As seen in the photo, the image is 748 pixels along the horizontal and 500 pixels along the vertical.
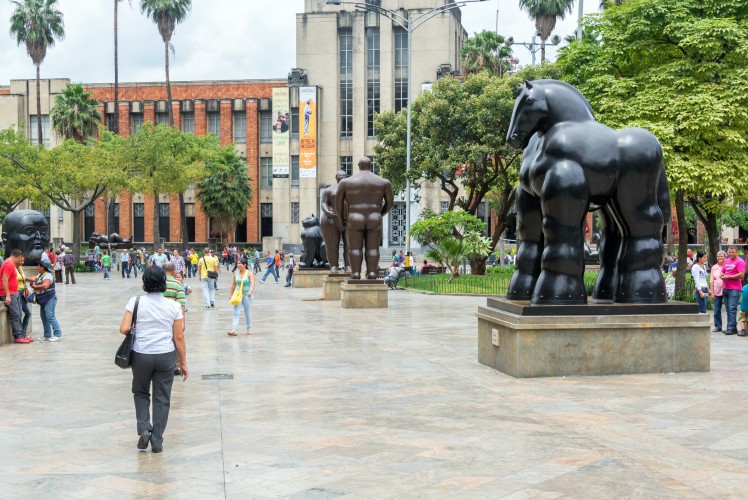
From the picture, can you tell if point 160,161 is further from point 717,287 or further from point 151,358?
point 151,358

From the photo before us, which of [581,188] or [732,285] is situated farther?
[732,285]

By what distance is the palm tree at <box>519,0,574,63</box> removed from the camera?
192 feet

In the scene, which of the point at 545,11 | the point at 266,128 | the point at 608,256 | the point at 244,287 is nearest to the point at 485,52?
the point at 545,11

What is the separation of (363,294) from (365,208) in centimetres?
222

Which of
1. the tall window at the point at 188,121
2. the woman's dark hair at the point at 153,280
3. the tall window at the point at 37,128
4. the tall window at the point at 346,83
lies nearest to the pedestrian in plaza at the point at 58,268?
the woman's dark hair at the point at 153,280

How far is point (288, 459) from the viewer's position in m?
6.59

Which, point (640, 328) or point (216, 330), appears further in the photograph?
point (216, 330)

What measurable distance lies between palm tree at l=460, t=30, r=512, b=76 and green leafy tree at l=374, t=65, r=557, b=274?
11649 mm

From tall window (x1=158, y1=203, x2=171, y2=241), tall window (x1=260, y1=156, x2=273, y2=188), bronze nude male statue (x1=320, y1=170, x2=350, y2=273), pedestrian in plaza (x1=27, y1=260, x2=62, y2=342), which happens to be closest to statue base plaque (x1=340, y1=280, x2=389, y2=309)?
bronze nude male statue (x1=320, y1=170, x2=350, y2=273)

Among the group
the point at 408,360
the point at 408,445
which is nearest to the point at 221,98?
the point at 408,360

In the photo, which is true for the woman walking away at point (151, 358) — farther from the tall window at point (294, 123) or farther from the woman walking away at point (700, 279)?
the tall window at point (294, 123)

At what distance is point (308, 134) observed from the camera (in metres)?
61.0

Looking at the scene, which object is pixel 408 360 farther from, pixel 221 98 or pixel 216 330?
pixel 221 98

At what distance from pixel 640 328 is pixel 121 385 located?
647 centimetres
